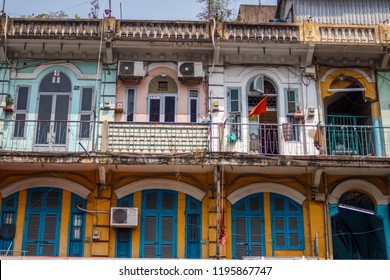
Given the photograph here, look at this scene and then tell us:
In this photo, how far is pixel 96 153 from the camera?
1277cm

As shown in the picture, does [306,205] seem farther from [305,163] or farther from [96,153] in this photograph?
[96,153]

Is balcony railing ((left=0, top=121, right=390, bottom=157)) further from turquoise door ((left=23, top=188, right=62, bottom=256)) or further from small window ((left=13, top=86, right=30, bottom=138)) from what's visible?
turquoise door ((left=23, top=188, right=62, bottom=256))

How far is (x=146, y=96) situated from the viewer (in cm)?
1420

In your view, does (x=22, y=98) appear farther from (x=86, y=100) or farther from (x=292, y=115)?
(x=292, y=115)

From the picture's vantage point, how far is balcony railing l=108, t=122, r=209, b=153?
13.4 metres

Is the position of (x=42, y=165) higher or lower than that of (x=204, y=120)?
lower

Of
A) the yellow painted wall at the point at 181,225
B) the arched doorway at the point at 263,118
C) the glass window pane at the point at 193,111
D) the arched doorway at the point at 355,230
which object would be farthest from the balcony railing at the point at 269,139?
the arched doorway at the point at 355,230

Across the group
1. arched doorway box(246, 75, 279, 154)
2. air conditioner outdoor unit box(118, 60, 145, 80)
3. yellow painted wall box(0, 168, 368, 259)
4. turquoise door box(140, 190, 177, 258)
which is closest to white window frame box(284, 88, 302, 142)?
arched doorway box(246, 75, 279, 154)

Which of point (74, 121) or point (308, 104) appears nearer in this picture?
point (74, 121)

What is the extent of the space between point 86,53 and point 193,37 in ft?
8.62

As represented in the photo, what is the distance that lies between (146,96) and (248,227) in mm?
3948

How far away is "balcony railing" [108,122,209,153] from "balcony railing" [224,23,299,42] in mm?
2514

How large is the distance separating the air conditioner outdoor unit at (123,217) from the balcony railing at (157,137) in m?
1.33

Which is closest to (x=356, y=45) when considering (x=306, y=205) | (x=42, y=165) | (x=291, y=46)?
(x=291, y=46)
